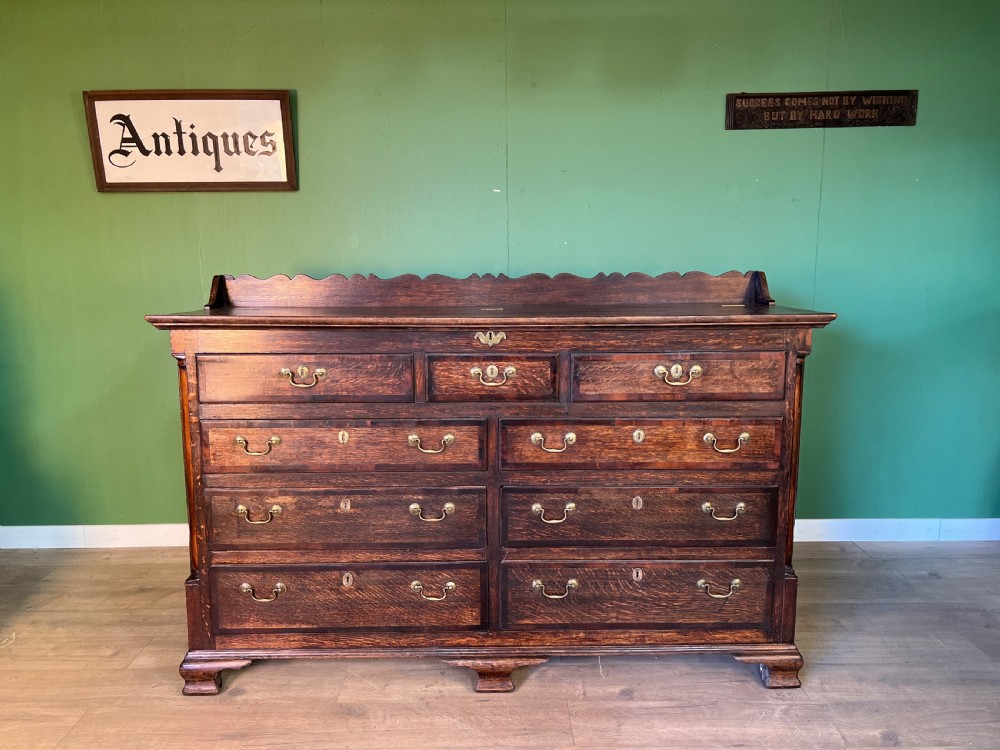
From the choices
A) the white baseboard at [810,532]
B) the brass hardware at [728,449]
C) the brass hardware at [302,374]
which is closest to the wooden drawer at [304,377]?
the brass hardware at [302,374]

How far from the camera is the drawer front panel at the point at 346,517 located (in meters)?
1.82

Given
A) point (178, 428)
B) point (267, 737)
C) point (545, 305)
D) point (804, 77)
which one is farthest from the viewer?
point (178, 428)

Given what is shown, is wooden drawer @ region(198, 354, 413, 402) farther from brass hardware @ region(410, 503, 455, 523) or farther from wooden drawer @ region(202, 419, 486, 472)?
brass hardware @ region(410, 503, 455, 523)

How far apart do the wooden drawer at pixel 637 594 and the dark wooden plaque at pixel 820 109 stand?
1.64 metres

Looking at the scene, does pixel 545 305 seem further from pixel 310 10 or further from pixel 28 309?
pixel 28 309

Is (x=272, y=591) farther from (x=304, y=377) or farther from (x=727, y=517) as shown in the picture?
(x=727, y=517)

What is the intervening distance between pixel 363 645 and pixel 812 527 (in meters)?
1.94

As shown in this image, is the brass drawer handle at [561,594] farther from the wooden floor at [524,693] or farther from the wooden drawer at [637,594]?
the wooden floor at [524,693]

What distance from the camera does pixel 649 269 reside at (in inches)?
101

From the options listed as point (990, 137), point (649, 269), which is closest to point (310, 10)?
point (649, 269)

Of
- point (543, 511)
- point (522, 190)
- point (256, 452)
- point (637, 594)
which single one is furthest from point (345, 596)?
point (522, 190)

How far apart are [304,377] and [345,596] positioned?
64cm

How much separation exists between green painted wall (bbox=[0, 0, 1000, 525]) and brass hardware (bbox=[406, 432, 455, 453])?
0.97 meters

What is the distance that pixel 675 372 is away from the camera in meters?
1.77
